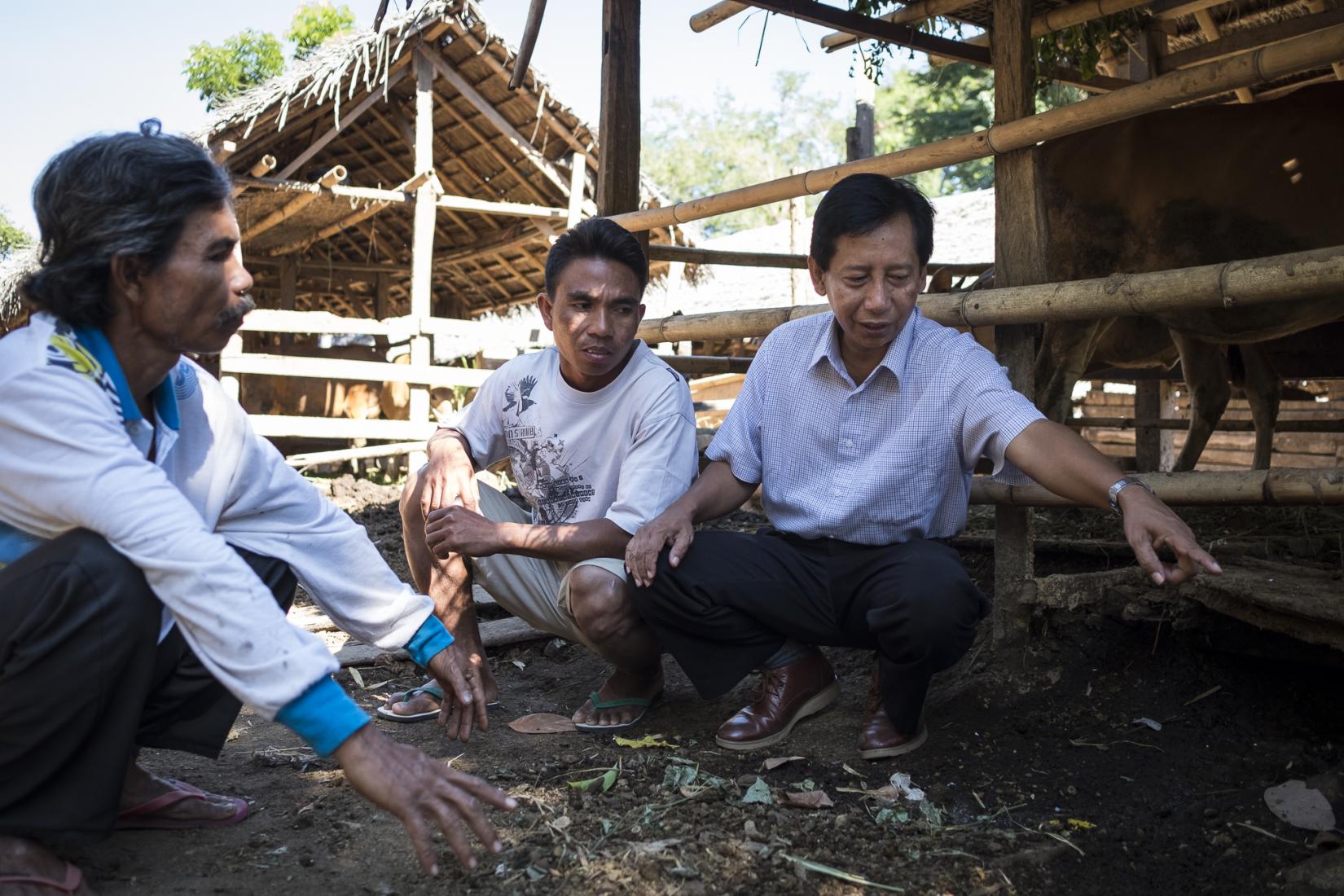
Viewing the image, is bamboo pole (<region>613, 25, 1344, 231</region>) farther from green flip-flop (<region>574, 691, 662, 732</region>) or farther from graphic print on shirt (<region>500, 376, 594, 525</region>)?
green flip-flop (<region>574, 691, 662, 732</region>)

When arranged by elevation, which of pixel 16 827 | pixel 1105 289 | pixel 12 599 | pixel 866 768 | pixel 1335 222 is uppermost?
pixel 1335 222

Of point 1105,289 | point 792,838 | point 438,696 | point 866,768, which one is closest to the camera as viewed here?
point 792,838

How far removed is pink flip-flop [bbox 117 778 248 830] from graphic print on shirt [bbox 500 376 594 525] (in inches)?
46.7

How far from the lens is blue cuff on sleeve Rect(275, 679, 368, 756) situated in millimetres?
1619

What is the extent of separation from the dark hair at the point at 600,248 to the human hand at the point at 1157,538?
1468 mm

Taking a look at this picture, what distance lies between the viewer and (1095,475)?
2.26 meters

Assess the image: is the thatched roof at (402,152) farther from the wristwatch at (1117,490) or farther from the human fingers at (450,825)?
the human fingers at (450,825)

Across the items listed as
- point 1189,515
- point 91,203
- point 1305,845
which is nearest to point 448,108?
point 1189,515

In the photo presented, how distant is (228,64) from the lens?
13.8 m

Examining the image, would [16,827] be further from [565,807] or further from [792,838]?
[792,838]

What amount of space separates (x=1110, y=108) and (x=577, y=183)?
7.58 metres

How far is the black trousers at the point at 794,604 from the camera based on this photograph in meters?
2.57

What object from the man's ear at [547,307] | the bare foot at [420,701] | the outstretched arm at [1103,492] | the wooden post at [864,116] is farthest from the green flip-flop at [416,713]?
the wooden post at [864,116]

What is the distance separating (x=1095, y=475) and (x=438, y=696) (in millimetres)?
1901
